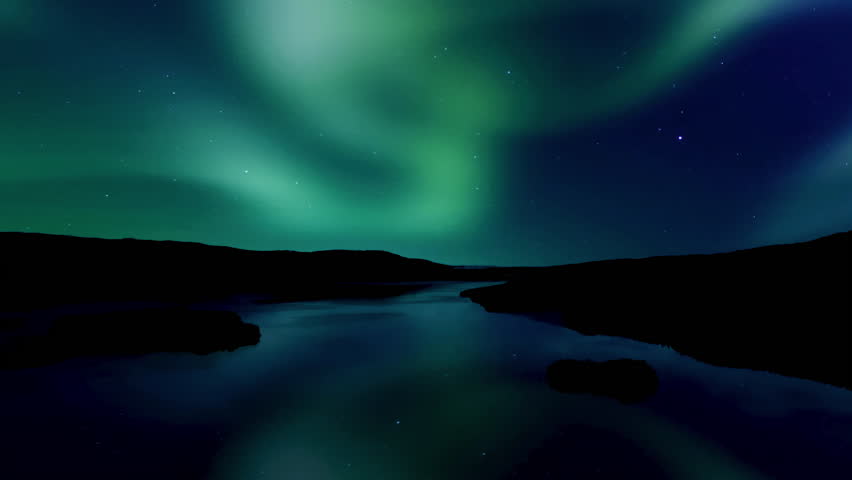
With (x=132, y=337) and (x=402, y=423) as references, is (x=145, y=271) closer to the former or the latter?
(x=132, y=337)

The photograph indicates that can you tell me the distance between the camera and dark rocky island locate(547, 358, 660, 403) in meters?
11.6

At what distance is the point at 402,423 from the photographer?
9570 millimetres

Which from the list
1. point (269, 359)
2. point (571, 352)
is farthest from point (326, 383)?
point (571, 352)

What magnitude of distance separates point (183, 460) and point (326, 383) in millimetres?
6471

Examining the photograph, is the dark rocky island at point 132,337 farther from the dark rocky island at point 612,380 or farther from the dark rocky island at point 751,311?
the dark rocky island at point 751,311

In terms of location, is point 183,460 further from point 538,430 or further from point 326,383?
point 538,430

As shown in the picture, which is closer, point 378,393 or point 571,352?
point 378,393

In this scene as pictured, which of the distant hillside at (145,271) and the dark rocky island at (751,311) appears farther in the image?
the distant hillside at (145,271)

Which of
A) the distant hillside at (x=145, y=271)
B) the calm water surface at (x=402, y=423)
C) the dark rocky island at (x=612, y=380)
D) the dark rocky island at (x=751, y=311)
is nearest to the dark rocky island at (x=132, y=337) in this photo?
the calm water surface at (x=402, y=423)

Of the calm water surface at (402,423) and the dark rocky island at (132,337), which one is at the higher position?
the dark rocky island at (132,337)

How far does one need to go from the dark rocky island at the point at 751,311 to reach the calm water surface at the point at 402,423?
1.61 m

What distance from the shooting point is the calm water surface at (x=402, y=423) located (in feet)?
→ 23.5

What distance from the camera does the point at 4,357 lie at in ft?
54.7

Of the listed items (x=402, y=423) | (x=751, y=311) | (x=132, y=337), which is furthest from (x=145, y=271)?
(x=751, y=311)
